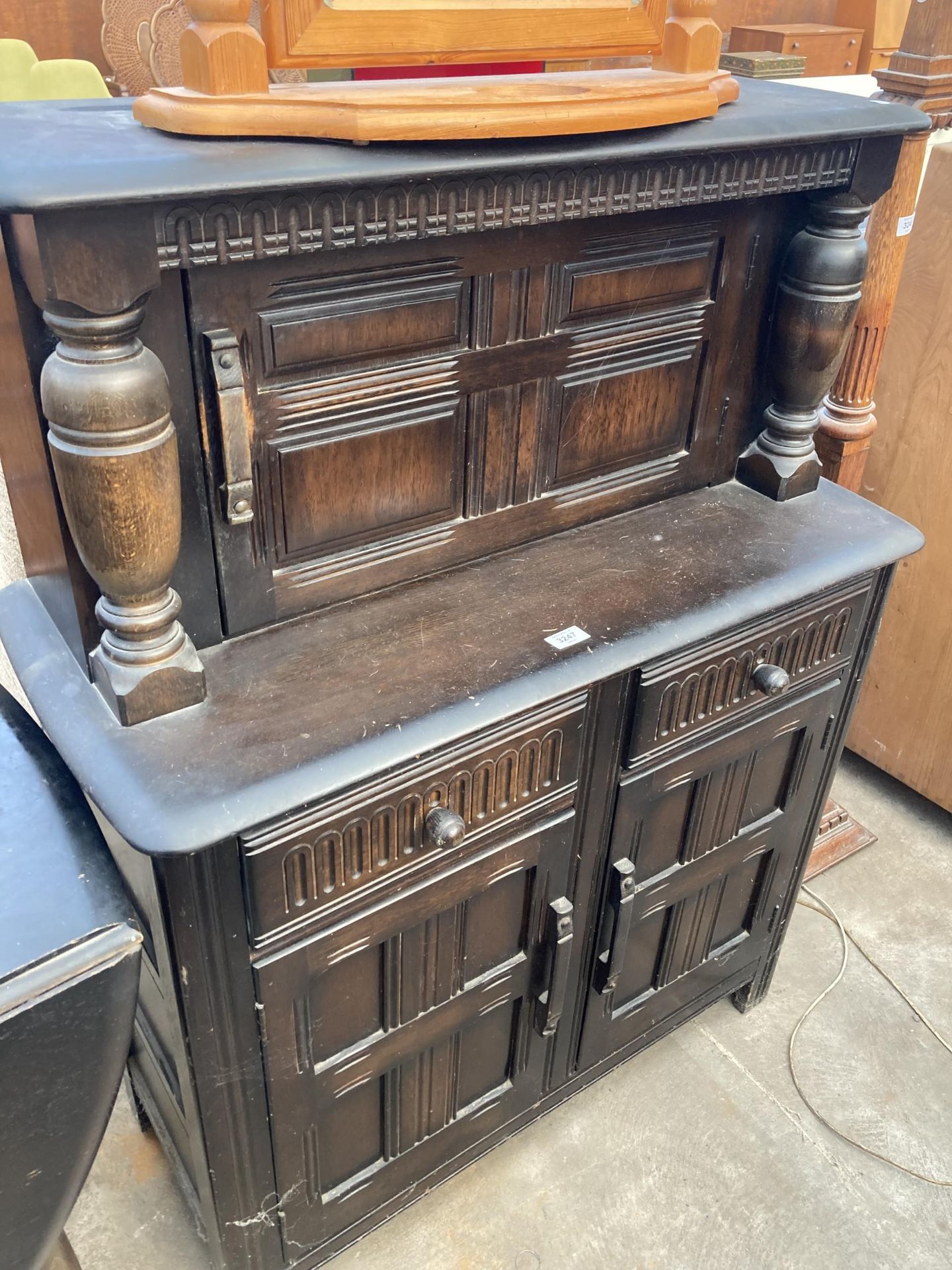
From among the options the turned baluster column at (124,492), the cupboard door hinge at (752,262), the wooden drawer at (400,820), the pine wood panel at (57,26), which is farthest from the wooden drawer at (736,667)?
the pine wood panel at (57,26)

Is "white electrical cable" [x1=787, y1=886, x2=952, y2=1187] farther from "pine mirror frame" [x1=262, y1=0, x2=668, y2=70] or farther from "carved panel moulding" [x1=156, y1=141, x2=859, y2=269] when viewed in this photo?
"pine mirror frame" [x1=262, y1=0, x2=668, y2=70]

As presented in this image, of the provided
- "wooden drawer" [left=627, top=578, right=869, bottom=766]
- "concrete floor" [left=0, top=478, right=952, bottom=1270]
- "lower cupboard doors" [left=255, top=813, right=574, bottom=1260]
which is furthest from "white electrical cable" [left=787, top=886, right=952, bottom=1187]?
"wooden drawer" [left=627, top=578, right=869, bottom=766]

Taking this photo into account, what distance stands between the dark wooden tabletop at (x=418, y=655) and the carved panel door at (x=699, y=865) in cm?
23

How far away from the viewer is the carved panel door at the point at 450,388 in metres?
1.00

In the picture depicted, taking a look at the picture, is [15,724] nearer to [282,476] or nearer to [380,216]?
[282,476]

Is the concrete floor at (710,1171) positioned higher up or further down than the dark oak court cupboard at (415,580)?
further down

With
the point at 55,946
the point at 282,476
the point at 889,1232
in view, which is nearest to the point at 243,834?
the point at 55,946

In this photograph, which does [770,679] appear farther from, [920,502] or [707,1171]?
[920,502]

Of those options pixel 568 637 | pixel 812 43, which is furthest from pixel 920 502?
pixel 812 43

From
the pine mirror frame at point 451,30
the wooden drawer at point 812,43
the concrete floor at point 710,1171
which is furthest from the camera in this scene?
the wooden drawer at point 812,43

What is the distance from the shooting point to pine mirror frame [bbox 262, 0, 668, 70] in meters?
0.88

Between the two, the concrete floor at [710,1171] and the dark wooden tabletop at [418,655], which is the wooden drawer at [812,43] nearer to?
the dark wooden tabletop at [418,655]

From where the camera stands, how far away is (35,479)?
998mm

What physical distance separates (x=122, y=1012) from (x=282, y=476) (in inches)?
22.3
